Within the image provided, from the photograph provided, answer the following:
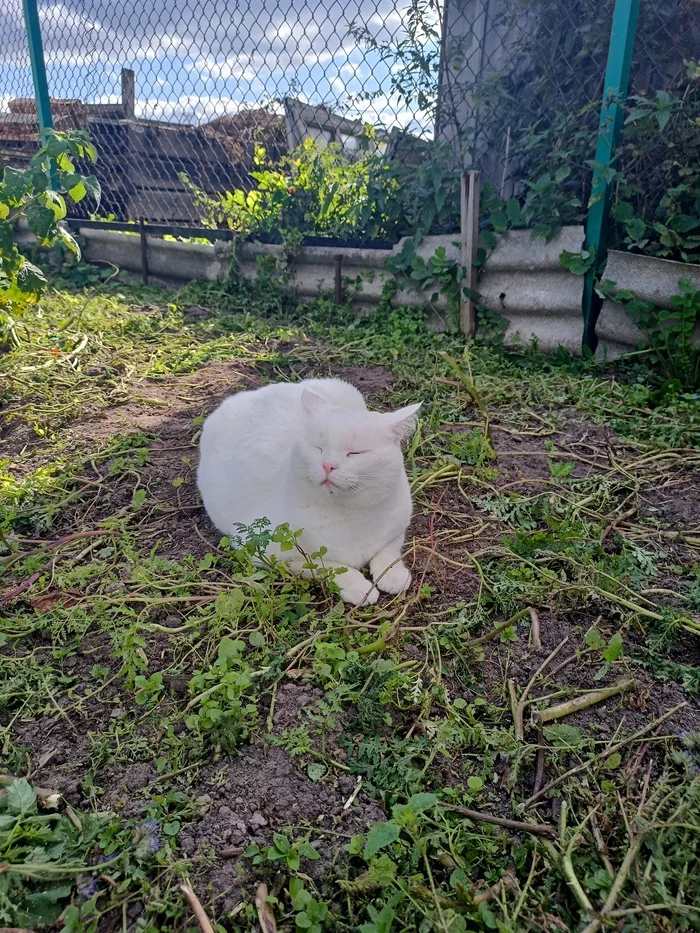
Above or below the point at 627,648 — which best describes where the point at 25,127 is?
above

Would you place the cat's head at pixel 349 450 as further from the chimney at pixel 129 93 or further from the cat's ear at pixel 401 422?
the chimney at pixel 129 93

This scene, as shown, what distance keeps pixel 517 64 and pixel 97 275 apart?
3943mm

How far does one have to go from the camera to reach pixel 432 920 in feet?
3.55

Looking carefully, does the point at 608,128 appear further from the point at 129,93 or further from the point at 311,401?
the point at 129,93

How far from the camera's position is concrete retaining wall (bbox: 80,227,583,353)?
386cm

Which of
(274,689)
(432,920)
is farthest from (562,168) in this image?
(432,920)

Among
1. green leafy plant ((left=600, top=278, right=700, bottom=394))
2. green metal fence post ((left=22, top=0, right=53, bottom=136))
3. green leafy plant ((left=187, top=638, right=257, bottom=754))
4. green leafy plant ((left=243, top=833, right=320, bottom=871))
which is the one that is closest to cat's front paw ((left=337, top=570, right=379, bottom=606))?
green leafy plant ((left=187, top=638, right=257, bottom=754))

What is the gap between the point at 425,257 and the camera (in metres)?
4.42

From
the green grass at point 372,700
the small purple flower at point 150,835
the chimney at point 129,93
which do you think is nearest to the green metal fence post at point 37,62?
the chimney at point 129,93

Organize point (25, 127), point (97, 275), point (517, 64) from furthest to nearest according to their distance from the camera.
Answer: point (25, 127), point (97, 275), point (517, 64)

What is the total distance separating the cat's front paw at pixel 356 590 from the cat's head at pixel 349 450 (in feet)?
0.81

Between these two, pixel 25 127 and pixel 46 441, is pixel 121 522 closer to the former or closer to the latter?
pixel 46 441

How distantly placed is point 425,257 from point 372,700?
11.6 feet

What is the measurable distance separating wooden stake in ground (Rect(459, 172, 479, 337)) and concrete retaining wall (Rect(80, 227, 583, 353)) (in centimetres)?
11
